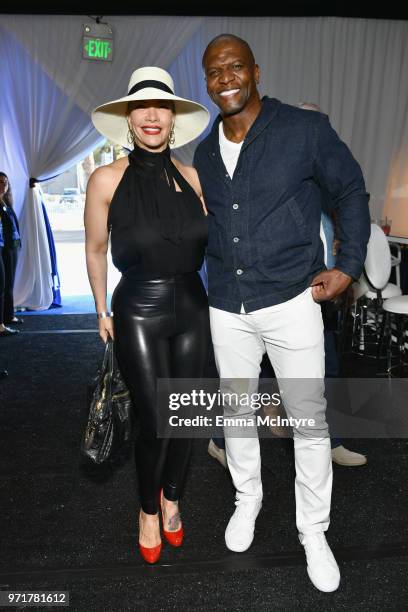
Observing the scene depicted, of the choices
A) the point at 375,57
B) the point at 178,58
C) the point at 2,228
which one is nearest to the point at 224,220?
the point at 2,228

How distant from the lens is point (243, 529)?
6.55 feet

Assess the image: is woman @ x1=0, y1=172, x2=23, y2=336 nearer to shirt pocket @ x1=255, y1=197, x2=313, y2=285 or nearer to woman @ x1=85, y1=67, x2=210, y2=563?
woman @ x1=85, y1=67, x2=210, y2=563

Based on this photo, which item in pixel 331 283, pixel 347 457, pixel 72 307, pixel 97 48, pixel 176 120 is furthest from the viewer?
pixel 72 307

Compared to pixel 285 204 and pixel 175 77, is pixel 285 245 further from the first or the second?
pixel 175 77

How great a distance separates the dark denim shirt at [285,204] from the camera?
172 cm

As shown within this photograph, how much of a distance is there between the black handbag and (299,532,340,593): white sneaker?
0.75 meters

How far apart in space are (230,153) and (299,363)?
75cm

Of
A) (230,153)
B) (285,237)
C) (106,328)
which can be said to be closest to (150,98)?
(230,153)

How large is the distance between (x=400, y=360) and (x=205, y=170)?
9.41ft

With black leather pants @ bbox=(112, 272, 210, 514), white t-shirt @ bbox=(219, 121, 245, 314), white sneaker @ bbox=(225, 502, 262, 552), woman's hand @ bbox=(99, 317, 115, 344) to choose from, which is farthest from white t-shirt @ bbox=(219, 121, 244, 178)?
white sneaker @ bbox=(225, 502, 262, 552)

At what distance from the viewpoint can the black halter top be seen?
1801mm

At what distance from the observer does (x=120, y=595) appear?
1.77m

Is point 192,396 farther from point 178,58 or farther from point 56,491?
point 178,58

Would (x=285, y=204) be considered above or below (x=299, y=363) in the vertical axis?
above
